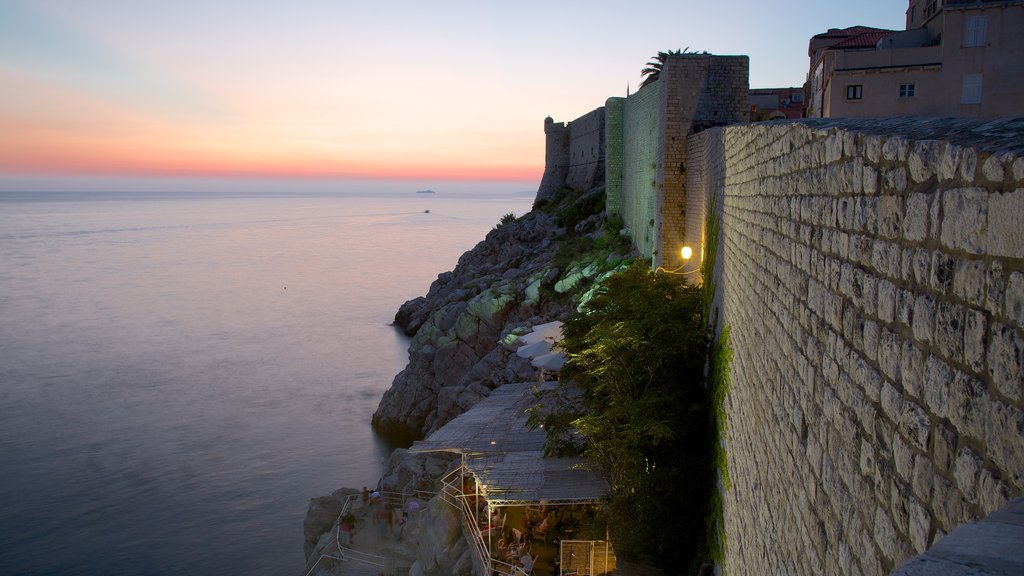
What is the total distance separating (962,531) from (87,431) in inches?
1377

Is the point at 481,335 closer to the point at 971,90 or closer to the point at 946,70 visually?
the point at 946,70

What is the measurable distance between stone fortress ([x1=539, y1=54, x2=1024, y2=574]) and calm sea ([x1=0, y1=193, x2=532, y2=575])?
1916 cm

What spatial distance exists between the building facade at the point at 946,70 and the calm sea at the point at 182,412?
2006cm

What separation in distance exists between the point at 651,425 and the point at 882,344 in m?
8.63

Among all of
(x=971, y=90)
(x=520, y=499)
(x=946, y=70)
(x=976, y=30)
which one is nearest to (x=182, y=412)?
(x=520, y=499)

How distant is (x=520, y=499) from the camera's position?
12.4 metres

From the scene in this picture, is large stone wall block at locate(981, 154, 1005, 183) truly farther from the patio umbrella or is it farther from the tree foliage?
the patio umbrella

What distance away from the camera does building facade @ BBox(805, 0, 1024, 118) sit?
734 inches

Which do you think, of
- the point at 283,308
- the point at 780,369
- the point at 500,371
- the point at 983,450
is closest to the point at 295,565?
the point at 500,371

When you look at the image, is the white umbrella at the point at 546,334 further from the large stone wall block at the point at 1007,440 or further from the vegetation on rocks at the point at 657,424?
the large stone wall block at the point at 1007,440

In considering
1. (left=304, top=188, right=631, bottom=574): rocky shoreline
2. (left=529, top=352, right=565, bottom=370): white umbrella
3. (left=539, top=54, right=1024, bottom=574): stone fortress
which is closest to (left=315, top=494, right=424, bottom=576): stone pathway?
(left=304, top=188, right=631, bottom=574): rocky shoreline

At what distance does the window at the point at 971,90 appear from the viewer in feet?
62.5

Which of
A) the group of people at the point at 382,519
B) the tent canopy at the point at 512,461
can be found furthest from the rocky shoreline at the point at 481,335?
the tent canopy at the point at 512,461

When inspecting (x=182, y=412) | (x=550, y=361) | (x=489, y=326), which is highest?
(x=550, y=361)
